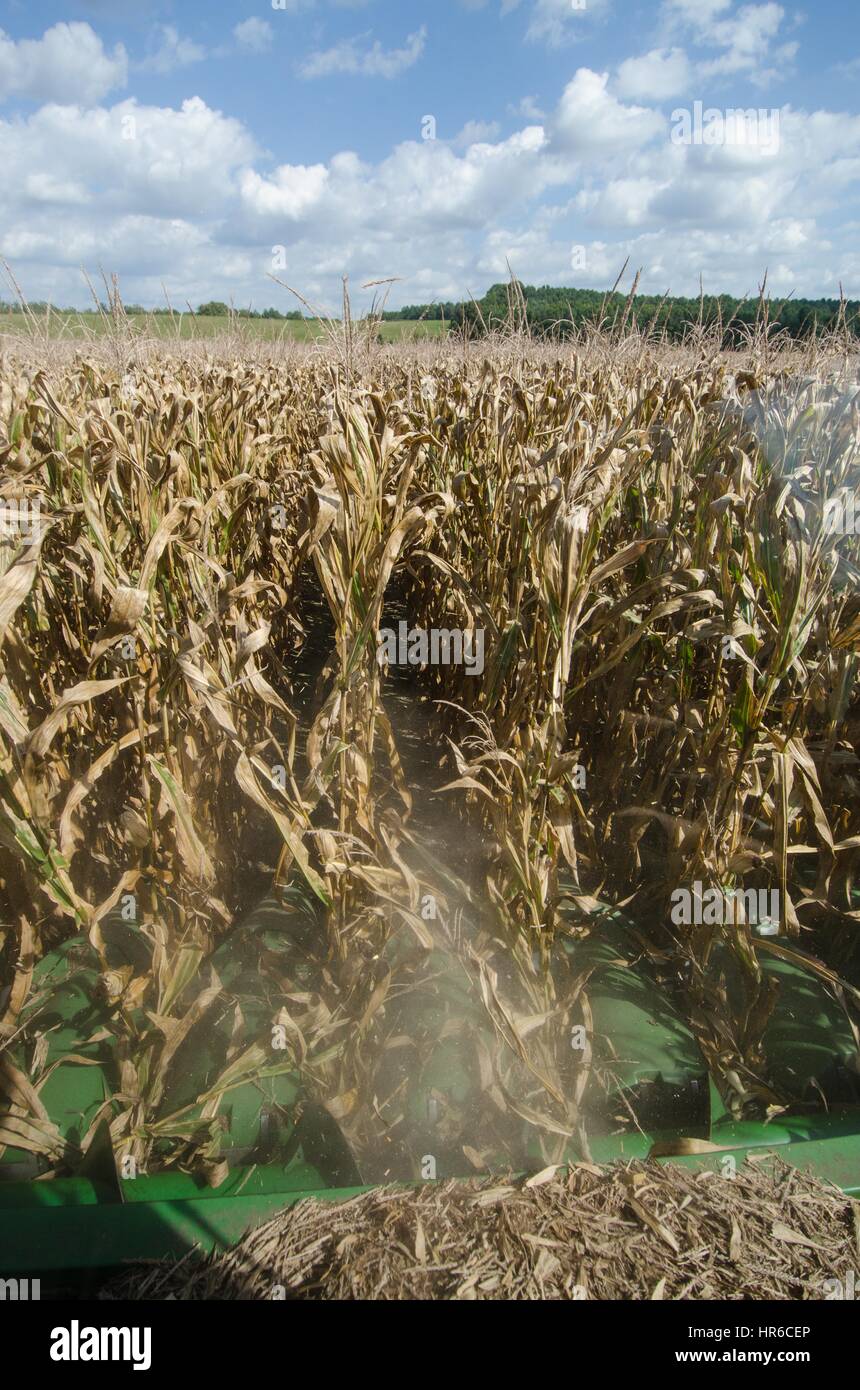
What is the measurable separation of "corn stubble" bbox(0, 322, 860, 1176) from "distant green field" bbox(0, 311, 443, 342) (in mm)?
5247

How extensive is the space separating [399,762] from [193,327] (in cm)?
742

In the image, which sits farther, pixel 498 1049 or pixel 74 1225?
pixel 498 1049

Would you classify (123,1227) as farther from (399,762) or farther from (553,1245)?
(399,762)

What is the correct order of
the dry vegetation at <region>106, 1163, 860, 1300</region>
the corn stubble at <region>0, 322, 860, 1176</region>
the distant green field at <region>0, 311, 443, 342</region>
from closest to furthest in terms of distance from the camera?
the dry vegetation at <region>106, 1163, 860, 1300</region> → the corn stubble at <region>0, 322, 860, 1176</region> → the distant green field at <region>0, 311, 443, 342</region>

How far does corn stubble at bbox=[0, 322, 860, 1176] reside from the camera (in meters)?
1.74

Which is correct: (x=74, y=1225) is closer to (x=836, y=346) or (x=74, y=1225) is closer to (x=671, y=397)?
(x=671, y=397)

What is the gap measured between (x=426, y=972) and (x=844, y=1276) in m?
1.03

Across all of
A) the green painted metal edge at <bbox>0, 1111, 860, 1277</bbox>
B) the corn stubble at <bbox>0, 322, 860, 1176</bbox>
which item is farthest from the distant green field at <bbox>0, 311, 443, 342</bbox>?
the green painted metal edge at <bbox>0, 1111, 860, 1277</bbox>

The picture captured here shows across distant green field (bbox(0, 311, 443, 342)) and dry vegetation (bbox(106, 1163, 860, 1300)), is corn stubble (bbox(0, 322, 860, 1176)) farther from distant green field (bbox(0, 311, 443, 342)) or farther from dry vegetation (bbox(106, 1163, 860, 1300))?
distant green field (bbox(0, 311, 443, 342))

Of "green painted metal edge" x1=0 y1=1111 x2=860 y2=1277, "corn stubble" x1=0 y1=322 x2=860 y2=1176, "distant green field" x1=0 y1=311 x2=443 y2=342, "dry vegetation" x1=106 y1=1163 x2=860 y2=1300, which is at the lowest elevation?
"dry vegetation" x1=106 y1=1163 x2=860 y2=1300

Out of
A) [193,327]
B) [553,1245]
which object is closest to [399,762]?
[553,1245]

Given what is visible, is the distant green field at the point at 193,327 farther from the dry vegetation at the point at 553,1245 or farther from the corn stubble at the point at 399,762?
the dry vegetation at the point at 553,1245

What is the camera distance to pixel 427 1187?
1551 millimetres

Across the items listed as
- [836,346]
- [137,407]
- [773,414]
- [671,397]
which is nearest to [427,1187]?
[773,414]
